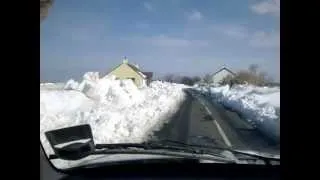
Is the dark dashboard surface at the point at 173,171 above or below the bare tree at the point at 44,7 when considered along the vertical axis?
below

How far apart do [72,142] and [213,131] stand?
24.4 inches

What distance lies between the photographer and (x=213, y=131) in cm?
266

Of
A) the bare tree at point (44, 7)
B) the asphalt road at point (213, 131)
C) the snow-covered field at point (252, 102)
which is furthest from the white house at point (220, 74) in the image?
the bare tree at point (44, 7)

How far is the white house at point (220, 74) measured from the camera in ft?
8.23

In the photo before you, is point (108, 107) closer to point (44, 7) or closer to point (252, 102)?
point (44, 7)

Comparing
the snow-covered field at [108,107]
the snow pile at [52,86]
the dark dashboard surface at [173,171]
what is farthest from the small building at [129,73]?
the dark dashboard surface at [173,171]

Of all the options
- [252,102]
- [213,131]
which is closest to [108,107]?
[213,131]

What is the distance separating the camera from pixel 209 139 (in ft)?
8.75

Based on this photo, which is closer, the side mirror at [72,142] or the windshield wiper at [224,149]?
the side mirror at [72,142]

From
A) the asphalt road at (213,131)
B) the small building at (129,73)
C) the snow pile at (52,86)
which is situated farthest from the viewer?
the asphalt road at (213,131)

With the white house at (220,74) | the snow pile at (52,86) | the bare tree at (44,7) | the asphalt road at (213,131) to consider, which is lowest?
the asphalt road at (213,131)

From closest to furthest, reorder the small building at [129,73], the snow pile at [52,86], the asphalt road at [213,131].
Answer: the snow pile at [52,86] < the small building at [129,73] < the asphalt road at [213,131]

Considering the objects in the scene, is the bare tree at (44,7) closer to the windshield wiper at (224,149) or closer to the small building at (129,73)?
the small building at (129,73)

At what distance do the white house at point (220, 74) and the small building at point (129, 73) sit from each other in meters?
0.27
